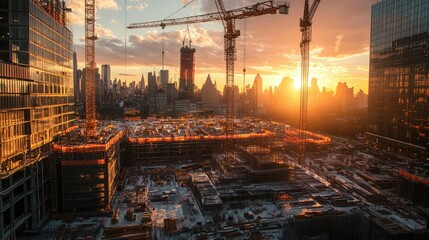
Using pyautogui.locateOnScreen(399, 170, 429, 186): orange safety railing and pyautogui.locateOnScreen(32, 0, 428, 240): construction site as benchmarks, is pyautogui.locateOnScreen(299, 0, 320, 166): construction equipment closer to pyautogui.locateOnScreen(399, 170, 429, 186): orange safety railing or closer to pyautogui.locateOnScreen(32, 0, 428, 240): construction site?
pyautogui.locateOnScreen(32, 0, 428, 240): construction site

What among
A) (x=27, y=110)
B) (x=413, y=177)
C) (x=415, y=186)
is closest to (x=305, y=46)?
(x=413, y=177)

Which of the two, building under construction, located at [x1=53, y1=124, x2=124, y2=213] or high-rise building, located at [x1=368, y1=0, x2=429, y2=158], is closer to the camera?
building under construction, located at [x1=53, y1=124, x2=124, y2=213]

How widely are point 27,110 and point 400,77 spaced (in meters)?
72.6

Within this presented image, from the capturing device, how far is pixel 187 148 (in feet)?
228

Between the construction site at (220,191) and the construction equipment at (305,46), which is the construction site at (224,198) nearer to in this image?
the construction site at (220,191)

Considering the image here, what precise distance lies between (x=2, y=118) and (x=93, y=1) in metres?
29.0

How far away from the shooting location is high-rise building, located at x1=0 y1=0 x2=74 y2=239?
32062 mm

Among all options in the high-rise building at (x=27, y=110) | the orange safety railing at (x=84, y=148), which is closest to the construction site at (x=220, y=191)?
the orange safety railing at (x=84, y=148)

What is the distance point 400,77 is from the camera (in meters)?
69.9

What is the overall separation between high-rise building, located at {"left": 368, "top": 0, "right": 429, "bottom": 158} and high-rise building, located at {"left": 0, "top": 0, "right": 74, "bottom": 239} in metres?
67.8

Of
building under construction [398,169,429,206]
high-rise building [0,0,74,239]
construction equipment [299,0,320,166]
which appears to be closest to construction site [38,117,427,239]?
building under construction [398,169,429,206]

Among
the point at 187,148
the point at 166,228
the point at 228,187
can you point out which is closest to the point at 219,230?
the point at 166,228

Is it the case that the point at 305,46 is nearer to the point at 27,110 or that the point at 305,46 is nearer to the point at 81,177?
the point at 81,177

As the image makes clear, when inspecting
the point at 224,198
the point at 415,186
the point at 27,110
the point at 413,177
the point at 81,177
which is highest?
the point at 27,110
